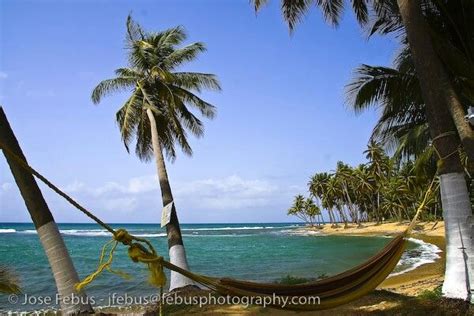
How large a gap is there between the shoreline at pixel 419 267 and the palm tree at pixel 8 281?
13.3 feet

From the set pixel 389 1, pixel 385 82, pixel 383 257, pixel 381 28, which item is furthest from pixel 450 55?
pixel 383 257

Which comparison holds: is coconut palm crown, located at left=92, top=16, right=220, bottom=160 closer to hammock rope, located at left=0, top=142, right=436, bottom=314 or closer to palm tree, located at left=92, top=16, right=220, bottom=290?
palm tree, located at left=92, top=16, right=220, bottom=290

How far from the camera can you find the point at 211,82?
1001 centimetres

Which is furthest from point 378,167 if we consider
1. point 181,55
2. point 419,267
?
point 181,55

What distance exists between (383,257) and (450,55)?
10.8 ft

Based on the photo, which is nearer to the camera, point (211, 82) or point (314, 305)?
point (314, 305)

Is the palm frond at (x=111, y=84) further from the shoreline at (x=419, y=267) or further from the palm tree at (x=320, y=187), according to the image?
the palm tree at (x=320, y=187)

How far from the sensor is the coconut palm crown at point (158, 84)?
9.41m

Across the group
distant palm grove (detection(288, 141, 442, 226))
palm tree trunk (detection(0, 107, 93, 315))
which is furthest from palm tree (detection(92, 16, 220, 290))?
distant palm grove (detection(288, 141, 442, 226))

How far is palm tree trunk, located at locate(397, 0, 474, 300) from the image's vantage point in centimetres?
430

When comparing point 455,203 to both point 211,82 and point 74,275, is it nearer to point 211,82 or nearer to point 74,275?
point 74,275

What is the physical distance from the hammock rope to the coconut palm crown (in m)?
6.21

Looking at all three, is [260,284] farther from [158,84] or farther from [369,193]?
[369,193]

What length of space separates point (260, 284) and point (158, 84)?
695cm
